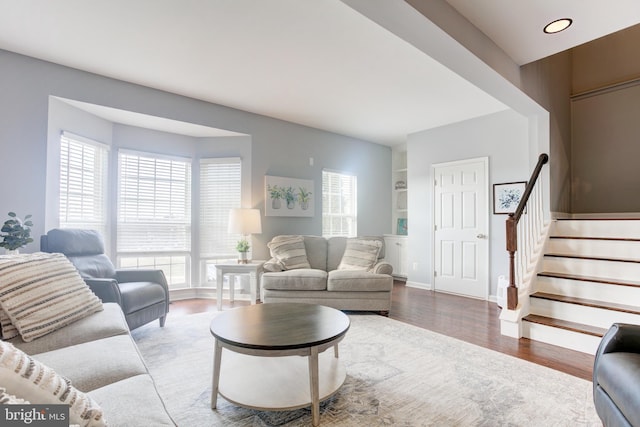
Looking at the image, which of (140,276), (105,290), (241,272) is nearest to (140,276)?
(140,276)

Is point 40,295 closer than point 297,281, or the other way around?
point 40,295

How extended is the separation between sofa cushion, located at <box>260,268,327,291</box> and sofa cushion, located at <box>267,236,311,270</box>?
352 millimetres

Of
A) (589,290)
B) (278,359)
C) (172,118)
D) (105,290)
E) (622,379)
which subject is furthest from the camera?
(172,118)

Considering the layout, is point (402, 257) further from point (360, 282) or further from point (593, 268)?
point (593, 268)

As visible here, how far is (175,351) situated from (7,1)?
294cm

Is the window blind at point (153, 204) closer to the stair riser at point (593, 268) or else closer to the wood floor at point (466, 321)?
the wood floor at point (466, 321)

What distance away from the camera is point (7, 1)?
7.61 ft

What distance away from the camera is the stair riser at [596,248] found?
309 cm

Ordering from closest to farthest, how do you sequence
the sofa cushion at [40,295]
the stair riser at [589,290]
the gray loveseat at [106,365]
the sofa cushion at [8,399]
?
the sofa cushion at [8,399] < the gray loveseat at [106,365] < the sofa cushion at [40,295] < the stair riser at [589,290]

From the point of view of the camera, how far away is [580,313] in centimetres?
286

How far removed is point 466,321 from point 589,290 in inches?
46.0

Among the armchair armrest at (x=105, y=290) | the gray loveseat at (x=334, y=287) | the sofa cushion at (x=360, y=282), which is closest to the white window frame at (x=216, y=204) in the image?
the gray loveseat at (x=334, y=287)

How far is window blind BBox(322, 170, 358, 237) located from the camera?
559 cm

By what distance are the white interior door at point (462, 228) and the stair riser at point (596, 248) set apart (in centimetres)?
108
